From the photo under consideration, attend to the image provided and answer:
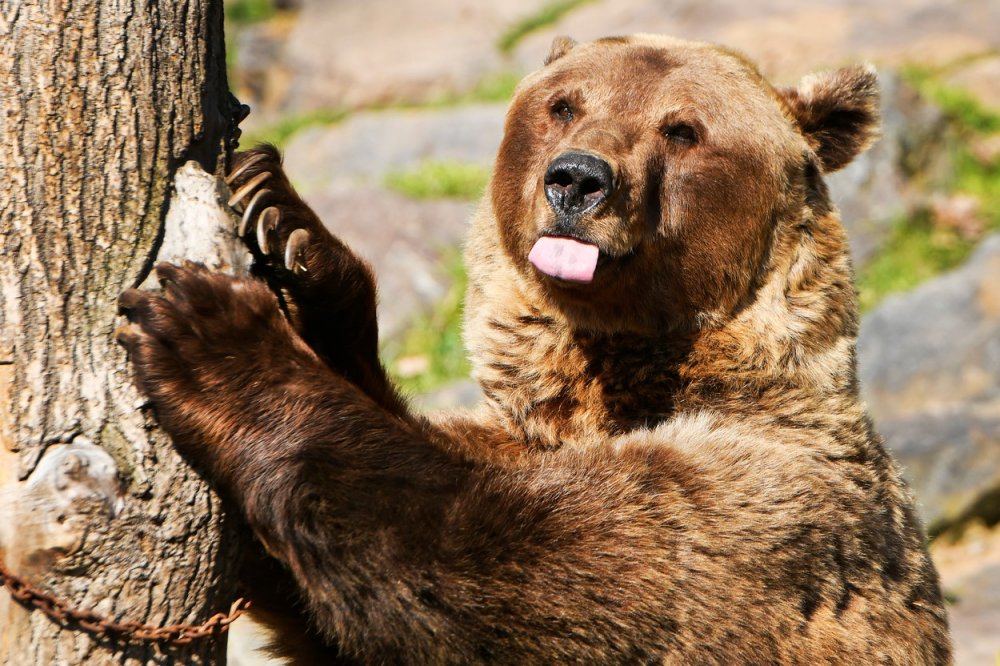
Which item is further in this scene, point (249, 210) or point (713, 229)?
point (713, 229)

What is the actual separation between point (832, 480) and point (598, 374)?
915 millimetres

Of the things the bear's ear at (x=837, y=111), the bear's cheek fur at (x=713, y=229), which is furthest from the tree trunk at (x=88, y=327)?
the bear's ear at (x=837, y=111)

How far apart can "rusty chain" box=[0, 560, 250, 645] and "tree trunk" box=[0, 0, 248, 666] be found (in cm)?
2

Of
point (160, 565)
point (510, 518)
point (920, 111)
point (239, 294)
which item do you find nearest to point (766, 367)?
point (510, 518)

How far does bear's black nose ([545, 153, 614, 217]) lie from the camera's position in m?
4.12

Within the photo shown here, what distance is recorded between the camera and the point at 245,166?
370 centimetres

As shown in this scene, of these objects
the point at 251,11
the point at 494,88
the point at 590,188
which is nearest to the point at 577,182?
the point at 590,188

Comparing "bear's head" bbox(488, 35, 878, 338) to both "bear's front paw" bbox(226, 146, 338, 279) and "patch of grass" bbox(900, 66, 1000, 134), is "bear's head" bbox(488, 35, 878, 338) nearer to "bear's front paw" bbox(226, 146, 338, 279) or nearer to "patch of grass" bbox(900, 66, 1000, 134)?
"bear's front paw" bbox(226, 146, 338, 279)

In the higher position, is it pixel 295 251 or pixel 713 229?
pixel 713 229

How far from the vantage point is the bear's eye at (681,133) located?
451 centimetres

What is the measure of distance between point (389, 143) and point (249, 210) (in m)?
11.5

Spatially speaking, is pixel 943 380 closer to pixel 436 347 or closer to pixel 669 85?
Result: pixel 436 347

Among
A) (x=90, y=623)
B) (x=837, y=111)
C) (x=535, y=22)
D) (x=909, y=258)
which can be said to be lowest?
(x=90, y=623)

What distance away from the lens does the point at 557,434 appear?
4.47m
